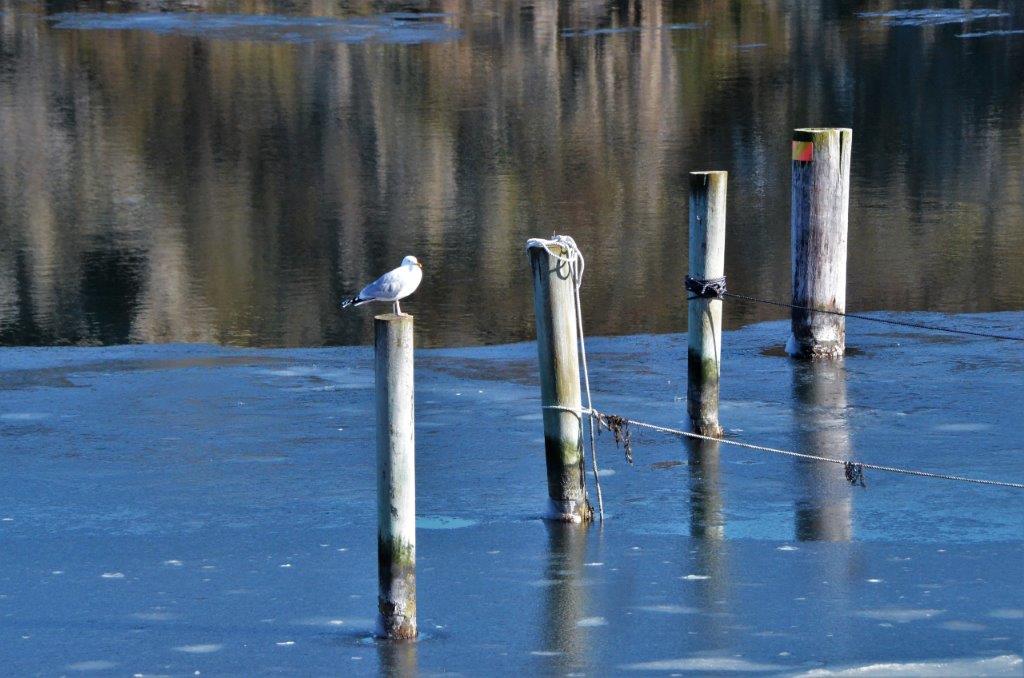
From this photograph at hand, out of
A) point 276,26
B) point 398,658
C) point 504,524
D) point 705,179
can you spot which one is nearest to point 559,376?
point 504,524

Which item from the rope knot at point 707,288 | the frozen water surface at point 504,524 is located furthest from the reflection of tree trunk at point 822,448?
the rope knot at point 707,288

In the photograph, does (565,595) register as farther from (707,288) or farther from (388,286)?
(707,288)

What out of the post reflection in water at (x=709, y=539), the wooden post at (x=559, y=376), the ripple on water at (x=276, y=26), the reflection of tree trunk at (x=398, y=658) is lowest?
the reflection of tree trunk at (x=398, y=658)

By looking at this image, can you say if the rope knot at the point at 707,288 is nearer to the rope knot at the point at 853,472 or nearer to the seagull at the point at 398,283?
the rope knot at the point at 853,472

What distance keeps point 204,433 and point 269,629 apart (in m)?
3.34

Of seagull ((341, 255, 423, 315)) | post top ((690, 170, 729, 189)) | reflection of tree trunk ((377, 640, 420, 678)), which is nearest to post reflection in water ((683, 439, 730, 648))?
reflection of tree trunk ((377, 640, 420, 678))

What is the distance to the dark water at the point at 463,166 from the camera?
14.9m

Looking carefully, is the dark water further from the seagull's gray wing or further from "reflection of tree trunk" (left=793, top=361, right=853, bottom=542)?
the seagull's gray wing

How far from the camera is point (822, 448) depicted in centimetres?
959

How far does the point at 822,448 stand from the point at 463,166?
14093 mm

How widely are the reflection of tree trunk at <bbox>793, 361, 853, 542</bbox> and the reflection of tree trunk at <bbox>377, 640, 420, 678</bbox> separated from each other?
215 cm

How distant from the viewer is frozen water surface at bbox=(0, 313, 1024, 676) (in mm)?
6727

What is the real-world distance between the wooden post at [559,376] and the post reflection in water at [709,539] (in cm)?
61

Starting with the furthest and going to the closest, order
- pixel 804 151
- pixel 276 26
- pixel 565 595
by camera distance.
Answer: pixel 276 26 → pixel 804 151 → pixel 565 595
